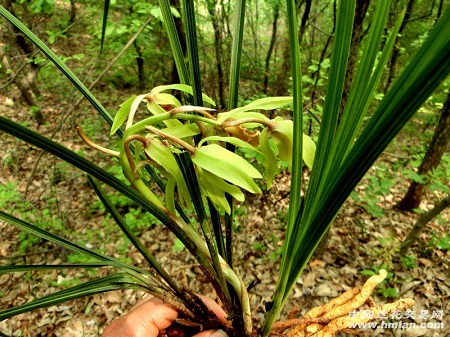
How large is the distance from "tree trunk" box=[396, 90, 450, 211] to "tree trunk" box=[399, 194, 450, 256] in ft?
1.69

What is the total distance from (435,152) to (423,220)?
2.09 ft

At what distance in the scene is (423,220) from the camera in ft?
5.18

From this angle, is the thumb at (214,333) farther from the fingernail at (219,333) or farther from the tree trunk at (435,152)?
the tree trunk at (435,152)

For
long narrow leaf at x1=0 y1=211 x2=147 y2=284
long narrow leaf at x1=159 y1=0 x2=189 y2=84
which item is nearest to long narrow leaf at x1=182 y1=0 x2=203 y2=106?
long narrow leaf at x1=159 y1=0 x2=189 y2=84

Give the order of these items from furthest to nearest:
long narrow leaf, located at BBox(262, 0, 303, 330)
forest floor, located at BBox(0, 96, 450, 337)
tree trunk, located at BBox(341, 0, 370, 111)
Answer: forest floor, located at BBox(0, 96, 450, 337) → tree trunk, located at BBox(341, 0, 370, 111) → long narrow leaf, located at BBox(262, 0, 303, 330)

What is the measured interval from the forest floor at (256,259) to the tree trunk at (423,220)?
104 mm

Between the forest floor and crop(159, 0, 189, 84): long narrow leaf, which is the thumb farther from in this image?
the forest floor

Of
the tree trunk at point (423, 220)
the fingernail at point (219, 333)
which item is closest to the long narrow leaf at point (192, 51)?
the fingernail at point (219, 333)

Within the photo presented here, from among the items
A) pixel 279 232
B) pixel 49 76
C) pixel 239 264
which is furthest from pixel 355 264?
pixel 49 76

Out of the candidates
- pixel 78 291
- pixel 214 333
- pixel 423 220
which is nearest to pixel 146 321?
pixel 214 333

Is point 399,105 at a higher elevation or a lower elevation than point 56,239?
higher

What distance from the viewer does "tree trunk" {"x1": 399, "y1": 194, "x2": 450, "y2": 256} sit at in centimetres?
141

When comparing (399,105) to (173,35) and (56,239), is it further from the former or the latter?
(56,239)

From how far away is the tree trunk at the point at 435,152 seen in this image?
186 centimetres
